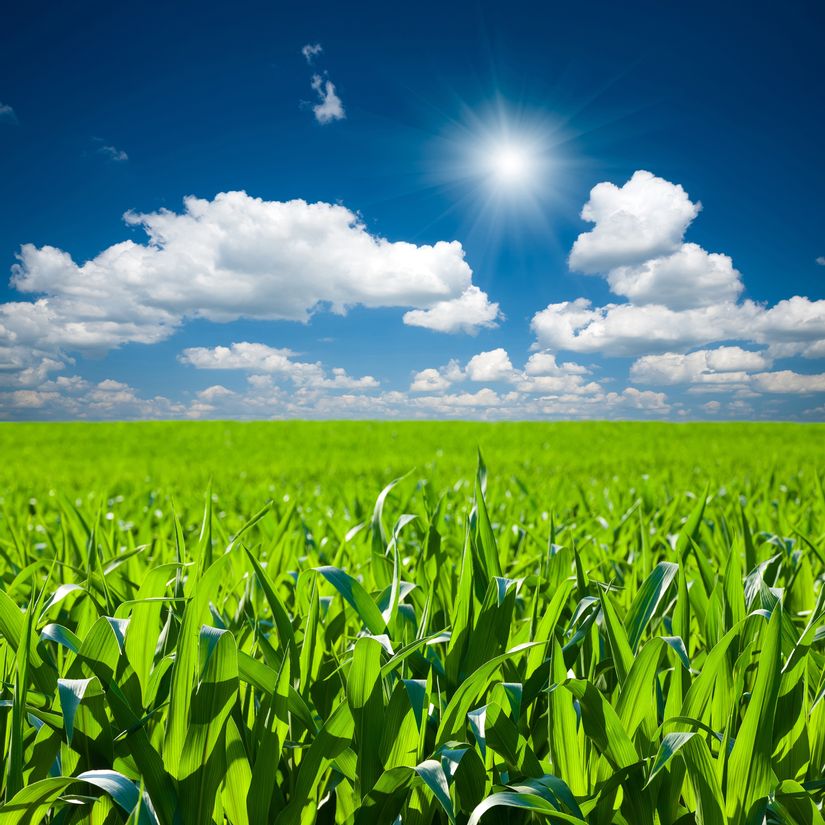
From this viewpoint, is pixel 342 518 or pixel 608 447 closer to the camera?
pixel 342 518

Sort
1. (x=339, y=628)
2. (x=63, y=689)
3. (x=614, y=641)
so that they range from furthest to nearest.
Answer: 1. (x=339, y=628)
2. (x=614, y=641)
3. (x=63, y=689)

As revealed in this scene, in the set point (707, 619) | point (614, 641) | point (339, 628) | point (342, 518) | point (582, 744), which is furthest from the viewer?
point (342, 518)

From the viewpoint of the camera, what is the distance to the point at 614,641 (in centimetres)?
110

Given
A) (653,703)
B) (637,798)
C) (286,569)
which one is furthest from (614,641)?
(286,569)

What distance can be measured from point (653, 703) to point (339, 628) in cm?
72

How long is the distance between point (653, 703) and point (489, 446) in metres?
9.37

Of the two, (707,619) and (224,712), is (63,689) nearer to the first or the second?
(224,712)

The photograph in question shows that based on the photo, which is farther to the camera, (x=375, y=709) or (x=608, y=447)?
(x=608, y=447)

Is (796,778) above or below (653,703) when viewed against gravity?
below

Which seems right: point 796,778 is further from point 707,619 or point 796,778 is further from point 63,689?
point 63,689

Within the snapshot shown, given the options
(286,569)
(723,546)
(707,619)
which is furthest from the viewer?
(723,546)

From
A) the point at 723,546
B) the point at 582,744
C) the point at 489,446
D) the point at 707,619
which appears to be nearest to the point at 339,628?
the point at 582,744

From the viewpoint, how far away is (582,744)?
0.97m

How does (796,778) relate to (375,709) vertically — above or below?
below
